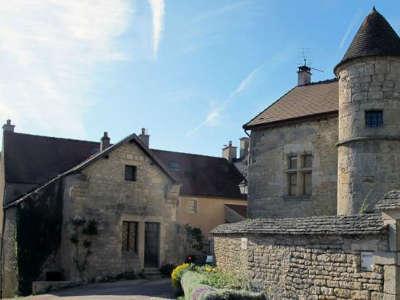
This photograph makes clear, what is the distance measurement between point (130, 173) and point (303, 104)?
8397mm

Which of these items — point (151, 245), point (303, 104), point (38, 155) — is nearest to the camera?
point (303, 104)

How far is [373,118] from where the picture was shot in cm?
1628

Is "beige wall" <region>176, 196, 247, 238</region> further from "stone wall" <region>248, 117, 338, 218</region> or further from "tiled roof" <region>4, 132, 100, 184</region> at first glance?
"stone wall" <region>248, 117, 338, 218</region>

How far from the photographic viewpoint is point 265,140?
21.3 meters

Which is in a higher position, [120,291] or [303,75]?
[303,75]

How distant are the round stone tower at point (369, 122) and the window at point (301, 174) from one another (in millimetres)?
2876

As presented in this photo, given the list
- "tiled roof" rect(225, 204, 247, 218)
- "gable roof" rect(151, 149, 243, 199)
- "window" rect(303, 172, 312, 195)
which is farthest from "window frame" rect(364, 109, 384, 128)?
"gable roof" rect(151, 149, 243, 199)

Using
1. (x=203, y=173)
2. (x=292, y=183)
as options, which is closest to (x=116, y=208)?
(x=292, y=183)

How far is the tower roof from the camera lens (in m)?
16.3

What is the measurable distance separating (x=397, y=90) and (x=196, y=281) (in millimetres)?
8416

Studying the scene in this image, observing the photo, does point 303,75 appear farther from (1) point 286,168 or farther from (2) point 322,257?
(2) point 322,257

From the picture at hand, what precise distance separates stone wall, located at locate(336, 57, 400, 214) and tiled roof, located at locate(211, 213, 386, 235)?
3638 millimetres

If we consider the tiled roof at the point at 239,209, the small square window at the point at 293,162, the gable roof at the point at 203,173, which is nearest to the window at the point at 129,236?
the small square window at the point at 293,162

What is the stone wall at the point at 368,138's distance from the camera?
51.9 ft
